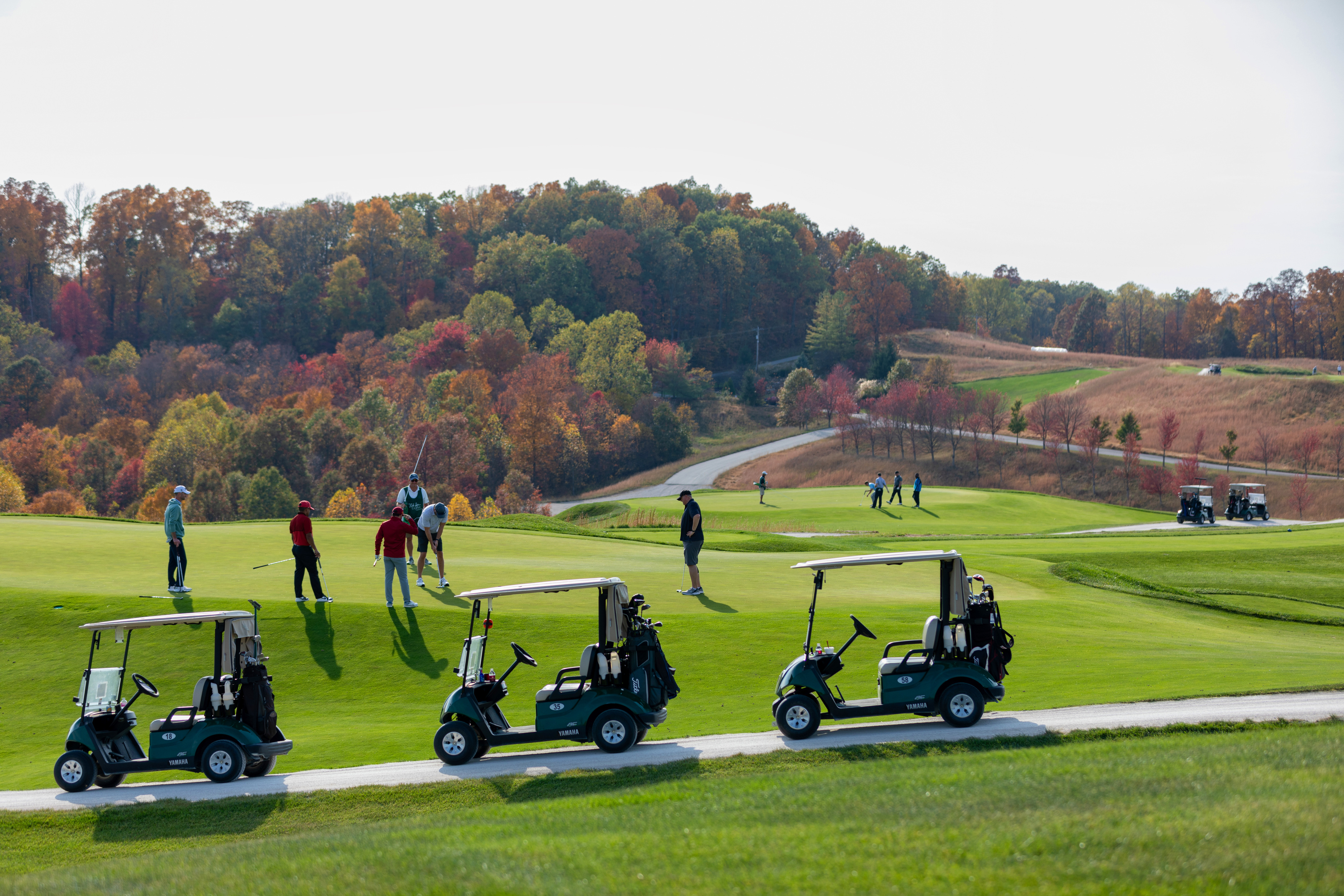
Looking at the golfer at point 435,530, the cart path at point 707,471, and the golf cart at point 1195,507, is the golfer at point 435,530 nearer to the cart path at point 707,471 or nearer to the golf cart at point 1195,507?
the golf cart at point 1195,507

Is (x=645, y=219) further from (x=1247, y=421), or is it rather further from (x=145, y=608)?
(x=145, y=608)

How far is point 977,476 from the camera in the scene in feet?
282

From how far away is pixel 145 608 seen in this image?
20297mm

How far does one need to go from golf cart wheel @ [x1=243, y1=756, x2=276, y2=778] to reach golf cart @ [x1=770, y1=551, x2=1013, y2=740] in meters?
7.52

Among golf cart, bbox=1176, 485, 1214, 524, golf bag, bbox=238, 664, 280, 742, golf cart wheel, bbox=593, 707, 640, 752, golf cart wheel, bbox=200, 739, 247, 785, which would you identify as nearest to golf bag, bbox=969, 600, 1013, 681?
golf cart wheel, bbox=593, 707, 640, 752

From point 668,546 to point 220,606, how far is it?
16.2 m

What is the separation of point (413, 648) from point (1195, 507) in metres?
51.5

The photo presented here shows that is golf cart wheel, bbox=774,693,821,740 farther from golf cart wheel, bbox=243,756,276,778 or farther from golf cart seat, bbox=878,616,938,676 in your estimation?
golf cart wheel, bbox=243,756,276,778

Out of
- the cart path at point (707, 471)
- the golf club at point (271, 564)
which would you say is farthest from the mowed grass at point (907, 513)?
the golf club at point (271, 564)

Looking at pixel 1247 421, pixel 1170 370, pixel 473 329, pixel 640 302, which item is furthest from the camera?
pixel 640 302

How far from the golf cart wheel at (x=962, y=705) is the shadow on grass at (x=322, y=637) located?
11.0 metres

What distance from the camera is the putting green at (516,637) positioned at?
1634 centimetres

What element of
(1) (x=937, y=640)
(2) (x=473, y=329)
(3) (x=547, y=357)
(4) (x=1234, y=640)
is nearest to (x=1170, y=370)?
(3) (x=547, y=357)

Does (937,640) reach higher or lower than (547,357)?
lower
